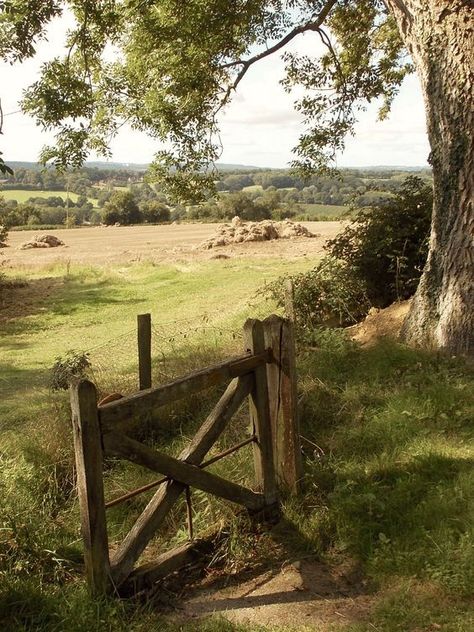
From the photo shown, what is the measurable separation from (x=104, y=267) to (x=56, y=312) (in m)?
8.22

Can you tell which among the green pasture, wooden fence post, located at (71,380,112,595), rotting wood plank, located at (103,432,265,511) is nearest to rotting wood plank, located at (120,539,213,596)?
wooden fence post, located at (71,380,112,595)

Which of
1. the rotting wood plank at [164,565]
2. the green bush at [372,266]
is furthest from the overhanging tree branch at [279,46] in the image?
the rotting wood plank at [164,565]

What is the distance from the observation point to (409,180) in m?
11.3

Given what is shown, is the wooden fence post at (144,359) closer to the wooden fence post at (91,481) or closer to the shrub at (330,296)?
the wooden fence post at (91,481)

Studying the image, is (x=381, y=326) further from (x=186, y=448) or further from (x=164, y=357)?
(x=186, y=448)

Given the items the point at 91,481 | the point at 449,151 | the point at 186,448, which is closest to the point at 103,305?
the point at 449,151

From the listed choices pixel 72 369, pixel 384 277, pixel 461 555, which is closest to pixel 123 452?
pixel 461 555

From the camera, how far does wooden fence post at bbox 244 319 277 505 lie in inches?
190

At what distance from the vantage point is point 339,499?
4863 millimetres

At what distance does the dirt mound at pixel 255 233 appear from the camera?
29359 mm

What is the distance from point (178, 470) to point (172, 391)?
585 millimetres

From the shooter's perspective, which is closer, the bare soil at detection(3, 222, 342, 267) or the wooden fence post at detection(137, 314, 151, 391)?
the wooden fence post at detection(137, 314, 151, 391)

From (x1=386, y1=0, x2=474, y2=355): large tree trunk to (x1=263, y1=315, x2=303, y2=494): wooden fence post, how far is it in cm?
330

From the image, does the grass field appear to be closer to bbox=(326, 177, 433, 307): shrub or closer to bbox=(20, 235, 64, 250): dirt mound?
bbox=(20, 235, 64, 250): dirt mound
